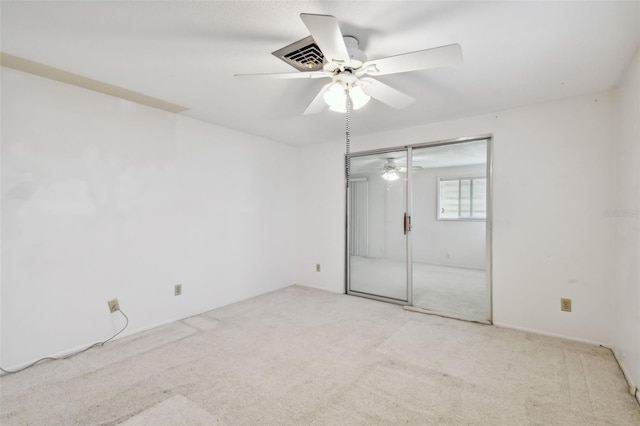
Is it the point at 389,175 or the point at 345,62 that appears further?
the point at 389,175

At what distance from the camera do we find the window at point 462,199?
5.89 meters

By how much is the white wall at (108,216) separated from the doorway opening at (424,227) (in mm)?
1784

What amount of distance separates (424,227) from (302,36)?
5.41 meters

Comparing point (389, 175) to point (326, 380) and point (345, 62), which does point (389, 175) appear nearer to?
point (345, 62)

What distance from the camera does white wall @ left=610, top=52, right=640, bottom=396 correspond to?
1925mm

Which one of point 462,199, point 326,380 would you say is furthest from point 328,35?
point 462,199

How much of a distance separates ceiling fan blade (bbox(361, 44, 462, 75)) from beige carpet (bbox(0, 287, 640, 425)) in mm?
1958

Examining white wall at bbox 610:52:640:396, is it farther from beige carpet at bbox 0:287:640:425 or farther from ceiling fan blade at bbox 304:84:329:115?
ceiling fan blade at bbox 304:84:329:115

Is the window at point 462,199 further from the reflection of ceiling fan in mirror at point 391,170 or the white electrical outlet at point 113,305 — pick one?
the white electrical outlet at point 113,305

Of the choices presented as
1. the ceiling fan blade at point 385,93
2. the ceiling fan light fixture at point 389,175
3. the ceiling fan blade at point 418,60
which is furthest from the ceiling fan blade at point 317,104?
the ceiling fan light fixture at point 389,175

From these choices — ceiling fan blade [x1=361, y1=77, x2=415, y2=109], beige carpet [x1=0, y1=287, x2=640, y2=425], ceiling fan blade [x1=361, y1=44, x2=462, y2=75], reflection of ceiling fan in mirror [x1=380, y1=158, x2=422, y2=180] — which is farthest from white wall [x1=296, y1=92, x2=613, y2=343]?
ceiling fan blade [x1=361, y1=44, x2=462, y2=75]

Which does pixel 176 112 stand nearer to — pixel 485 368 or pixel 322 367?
pixel 322 367

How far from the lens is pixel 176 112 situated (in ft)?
10.1

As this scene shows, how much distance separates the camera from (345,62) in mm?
1616
